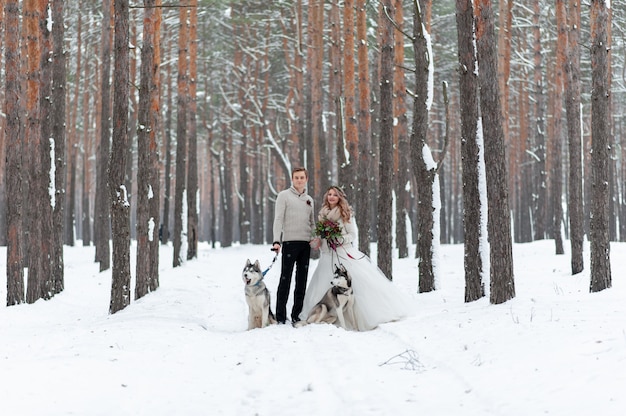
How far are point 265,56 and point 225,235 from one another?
33.7 ft

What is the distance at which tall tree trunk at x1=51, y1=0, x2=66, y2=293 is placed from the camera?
14078 millimetres

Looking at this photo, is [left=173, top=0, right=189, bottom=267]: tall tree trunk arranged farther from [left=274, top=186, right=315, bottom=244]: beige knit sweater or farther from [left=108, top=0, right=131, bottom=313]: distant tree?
[left=274, top=186, right=315, bottom=244]: beige knit sweater

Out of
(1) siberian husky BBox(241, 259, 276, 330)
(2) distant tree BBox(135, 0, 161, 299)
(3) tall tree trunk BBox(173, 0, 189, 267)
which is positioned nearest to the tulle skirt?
(1) siberian husky BBox(241, 259, 276, 330)

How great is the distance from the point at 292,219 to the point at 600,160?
17.7 ft

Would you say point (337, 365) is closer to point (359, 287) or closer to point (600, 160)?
point (359, 287)

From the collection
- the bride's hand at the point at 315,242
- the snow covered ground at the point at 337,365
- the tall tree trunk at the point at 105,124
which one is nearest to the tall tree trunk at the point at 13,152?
the snow covered ground at the point at 337,365

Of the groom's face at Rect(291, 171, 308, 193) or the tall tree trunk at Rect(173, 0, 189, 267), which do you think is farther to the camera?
the tall tree trunk at Rect(173, 0, 189, 267)

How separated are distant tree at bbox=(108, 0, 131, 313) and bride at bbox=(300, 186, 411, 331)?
136 inches

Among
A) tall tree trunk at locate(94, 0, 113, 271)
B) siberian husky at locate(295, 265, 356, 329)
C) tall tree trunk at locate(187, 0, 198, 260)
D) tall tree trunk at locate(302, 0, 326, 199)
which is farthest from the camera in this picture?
tall tree trunk at locate(302, 0, 326, 199)

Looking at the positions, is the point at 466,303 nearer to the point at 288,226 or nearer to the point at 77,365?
the point at 288,226

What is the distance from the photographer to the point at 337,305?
8.27 metres

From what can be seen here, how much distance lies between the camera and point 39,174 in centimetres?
1341

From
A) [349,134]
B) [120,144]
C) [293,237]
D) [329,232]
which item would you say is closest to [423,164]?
[329,232]

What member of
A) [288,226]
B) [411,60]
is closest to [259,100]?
[411,60]
